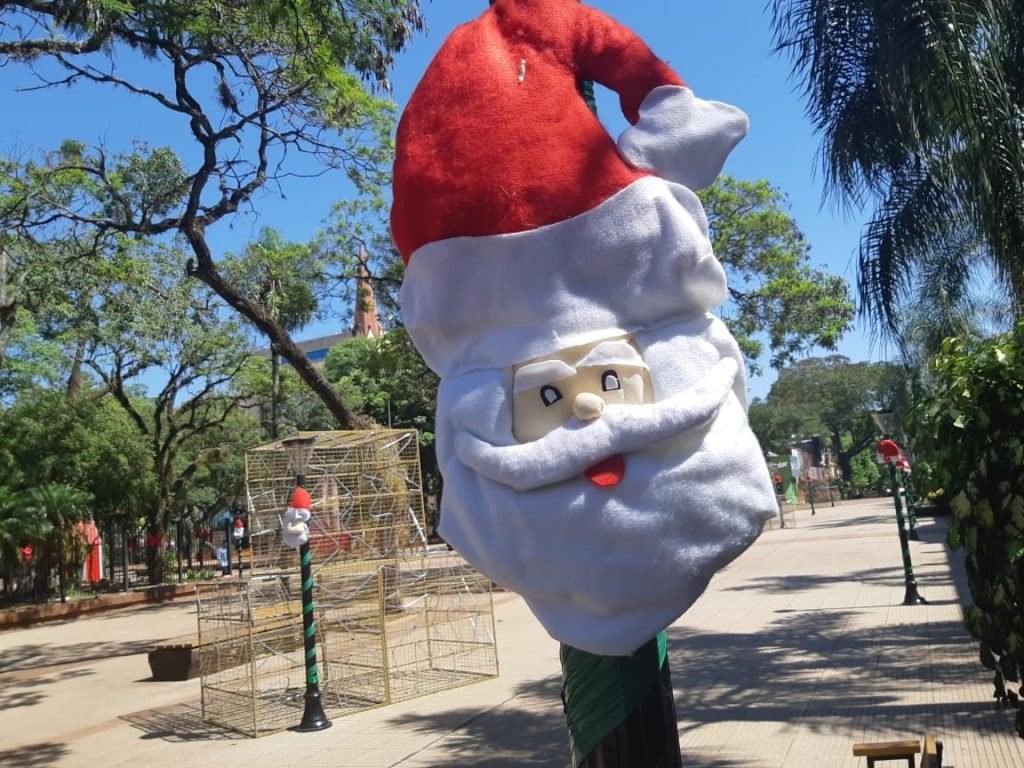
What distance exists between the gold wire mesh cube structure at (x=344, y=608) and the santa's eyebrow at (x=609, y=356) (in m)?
6.72

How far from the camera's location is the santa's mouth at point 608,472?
7.55 ft

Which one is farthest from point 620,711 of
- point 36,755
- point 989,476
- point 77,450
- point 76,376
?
point 76,376

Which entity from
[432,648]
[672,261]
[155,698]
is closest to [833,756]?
[672,261]

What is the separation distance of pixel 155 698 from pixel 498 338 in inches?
372

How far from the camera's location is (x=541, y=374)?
243cm

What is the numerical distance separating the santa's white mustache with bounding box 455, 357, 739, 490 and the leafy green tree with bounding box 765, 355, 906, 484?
53106 millimetres

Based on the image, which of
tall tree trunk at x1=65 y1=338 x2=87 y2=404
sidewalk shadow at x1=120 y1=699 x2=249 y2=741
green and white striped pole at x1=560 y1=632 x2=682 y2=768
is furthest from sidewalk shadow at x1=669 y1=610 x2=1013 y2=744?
tall tree trunk at x1=65 y1=338 x2=87 y2=404

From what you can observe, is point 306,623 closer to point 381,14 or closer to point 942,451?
point 942,451

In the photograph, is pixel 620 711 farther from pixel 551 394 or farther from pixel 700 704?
pixel 700 704

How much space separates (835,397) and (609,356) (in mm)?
56756

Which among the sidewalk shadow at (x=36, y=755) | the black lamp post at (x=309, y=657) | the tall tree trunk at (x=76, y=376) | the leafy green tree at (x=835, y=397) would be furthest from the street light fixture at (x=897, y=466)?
the leafy green tree at (x=835, y=397)

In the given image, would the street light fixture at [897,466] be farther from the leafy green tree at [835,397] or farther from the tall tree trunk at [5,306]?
the leafy green tree at [835,397]

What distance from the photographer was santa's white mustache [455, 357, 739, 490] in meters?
2.29

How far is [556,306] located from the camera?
2.51 meters
